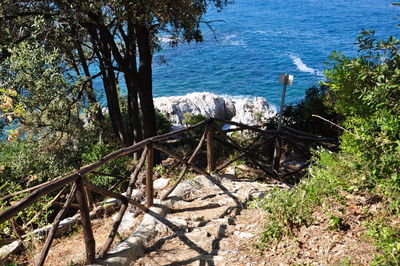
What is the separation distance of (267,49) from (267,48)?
337 millimetres

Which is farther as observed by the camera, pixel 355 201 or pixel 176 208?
pixel 176 208

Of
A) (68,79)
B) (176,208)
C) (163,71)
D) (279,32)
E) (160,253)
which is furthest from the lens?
(279,32)

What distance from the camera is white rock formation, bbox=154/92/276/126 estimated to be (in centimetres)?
2030

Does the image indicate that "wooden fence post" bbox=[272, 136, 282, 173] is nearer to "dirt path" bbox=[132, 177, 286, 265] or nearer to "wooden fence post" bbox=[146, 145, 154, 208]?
"dirt path" bbox=[132, 177, 286, 265]

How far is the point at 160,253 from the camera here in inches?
157

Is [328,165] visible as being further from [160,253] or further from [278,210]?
[160,253]

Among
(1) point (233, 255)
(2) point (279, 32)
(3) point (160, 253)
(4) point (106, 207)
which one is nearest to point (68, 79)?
(4) point (106, 207)

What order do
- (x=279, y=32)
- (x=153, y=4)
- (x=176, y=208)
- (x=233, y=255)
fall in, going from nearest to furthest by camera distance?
(x=233, y=255)
(x=176, y=208)
(x=153, y=4)
(x=279, y=32)

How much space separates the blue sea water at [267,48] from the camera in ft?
95.1

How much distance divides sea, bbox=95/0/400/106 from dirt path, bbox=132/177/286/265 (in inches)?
759

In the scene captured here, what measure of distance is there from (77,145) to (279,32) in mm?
33110

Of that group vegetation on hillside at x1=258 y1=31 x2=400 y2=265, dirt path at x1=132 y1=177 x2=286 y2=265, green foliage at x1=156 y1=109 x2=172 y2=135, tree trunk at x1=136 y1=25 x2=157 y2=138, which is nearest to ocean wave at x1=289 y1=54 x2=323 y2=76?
green foliage at x1=156 y1=109 x2=172 y2=135

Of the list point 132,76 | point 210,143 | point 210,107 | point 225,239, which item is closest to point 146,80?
point 132,76

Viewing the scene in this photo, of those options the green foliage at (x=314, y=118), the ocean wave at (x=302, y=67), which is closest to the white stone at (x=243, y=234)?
the green foliage at (x=314, y=118)
